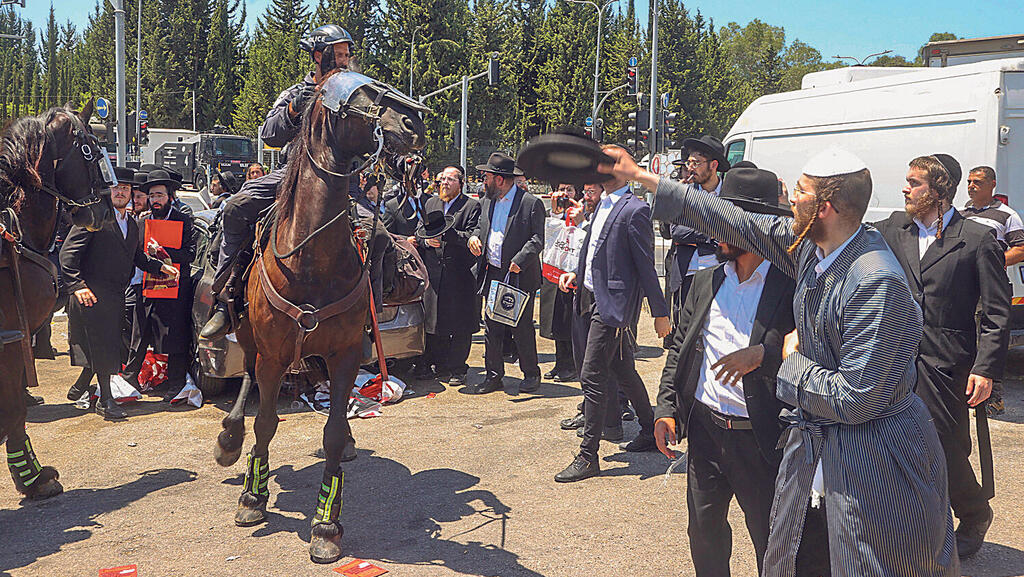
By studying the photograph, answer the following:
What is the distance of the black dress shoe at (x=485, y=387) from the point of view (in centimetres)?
937

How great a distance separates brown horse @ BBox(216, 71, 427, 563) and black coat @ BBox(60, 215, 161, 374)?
2.96 m

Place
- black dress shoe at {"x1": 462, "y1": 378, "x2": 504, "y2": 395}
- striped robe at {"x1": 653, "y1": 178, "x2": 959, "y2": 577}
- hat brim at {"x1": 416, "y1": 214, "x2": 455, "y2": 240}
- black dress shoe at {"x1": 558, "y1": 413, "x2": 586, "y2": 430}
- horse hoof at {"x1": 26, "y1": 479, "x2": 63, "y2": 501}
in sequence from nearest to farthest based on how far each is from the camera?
striped robe at {"x1": 653, "y1": 178, "x2": 959, "y2": 577}, horse hoof at {"x1": 26, "y1": 479, "x2": 63, "y2": 501}, black dress shoe at {"x1": 558, "y1": 413, "x2": 586, "y2": 430}, black dress shoe at {"x1": 462, "y1": 378, "x2": 504, "y2": 395}, hat brim at {"x1": 416, "y1": 214, "x2": 455, "y2": 240}

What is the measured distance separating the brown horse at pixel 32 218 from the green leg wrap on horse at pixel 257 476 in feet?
4.79

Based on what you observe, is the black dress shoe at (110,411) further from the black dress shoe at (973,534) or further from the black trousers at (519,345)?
the black dress shoe at (973,534)

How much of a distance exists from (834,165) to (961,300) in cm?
268

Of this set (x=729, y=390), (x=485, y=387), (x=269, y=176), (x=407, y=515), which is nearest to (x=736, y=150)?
(x=485, y=387)

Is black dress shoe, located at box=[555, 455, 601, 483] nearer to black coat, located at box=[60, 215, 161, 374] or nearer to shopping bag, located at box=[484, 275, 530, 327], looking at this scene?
shopping bag, located at box=[484, 275, 530, 327]

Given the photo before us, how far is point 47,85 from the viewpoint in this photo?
7600 cm

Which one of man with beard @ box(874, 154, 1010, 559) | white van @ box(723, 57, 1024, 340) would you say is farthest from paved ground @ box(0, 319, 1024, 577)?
white van @ box(723, 57, 1024, 340)

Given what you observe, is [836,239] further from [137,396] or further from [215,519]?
[137,396]

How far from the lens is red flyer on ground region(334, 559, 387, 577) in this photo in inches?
188

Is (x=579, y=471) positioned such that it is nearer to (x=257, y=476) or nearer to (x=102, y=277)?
(x=257, y=476)

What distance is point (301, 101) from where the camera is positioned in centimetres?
539

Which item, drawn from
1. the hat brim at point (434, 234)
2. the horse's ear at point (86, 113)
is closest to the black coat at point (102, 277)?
the horse's ear at point (86, 113)
